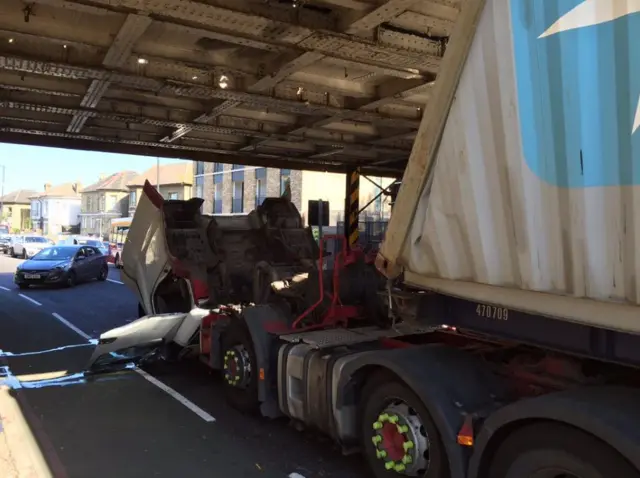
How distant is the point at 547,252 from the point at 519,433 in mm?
1011

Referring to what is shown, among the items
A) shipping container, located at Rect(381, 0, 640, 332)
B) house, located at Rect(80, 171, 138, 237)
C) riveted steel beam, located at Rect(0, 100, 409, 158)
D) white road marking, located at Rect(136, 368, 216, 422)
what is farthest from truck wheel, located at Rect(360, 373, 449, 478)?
house, located at Rect(80, 171, 138, 237)

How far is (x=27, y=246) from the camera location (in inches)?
1348

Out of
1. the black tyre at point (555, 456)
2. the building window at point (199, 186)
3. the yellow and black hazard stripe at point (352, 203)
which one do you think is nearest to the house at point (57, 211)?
the building window at point (199, 186)

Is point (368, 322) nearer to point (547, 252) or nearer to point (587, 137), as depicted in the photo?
point (547, 252)

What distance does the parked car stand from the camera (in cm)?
3372

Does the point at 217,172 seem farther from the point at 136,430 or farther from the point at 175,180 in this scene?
the point at 136,430

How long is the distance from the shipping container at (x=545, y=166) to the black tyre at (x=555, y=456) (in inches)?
23.1

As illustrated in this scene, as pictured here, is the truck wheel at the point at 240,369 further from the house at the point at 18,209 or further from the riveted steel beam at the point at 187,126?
the house at the point at 18,209

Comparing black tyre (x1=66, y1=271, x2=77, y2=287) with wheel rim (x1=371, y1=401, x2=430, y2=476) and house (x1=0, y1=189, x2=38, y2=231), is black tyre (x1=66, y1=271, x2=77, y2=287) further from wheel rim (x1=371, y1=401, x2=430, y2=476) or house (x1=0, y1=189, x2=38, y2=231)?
house (x1=0, y1=189, x2=38, y2=231)

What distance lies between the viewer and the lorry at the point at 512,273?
7.93 feet

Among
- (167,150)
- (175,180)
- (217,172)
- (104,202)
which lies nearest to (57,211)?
(104,202)

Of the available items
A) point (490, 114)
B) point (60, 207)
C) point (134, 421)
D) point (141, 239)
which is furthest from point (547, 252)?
point (60, 207)

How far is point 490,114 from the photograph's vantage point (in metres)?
2.85

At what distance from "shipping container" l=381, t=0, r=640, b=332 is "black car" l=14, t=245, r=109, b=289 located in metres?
17.2
